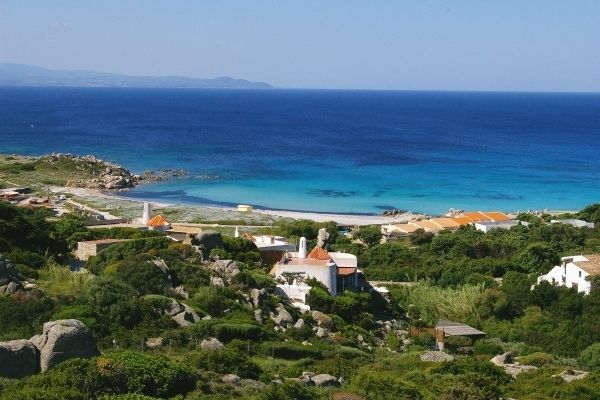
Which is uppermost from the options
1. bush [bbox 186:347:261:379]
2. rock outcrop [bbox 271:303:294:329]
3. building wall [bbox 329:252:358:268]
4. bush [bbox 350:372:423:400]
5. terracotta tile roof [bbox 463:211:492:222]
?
bush [bbox 350:372:423:400]

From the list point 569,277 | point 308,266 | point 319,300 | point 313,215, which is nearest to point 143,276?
point 319,300

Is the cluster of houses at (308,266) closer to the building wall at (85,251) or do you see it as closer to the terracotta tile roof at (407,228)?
the building wall at (85,251)

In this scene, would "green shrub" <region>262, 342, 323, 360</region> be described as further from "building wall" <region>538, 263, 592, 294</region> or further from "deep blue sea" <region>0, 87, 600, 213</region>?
"deep blue sea" <region>0, 87, 600, 213</region>

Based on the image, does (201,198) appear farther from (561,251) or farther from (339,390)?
(339,390)

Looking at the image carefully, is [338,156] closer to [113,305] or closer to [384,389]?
[113,305]

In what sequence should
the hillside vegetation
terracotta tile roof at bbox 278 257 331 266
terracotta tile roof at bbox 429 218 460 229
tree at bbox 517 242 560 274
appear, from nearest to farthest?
the hillside vegetation, terracotta tile roof at bbox 278 257 331 266, tree at bbox 517 242 560 274, terracotta tile roof at bbox 429 218 460 229

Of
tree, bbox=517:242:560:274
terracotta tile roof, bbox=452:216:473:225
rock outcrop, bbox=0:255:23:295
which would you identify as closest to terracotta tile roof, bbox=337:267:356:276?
tree, bbox=517:242:560:274
